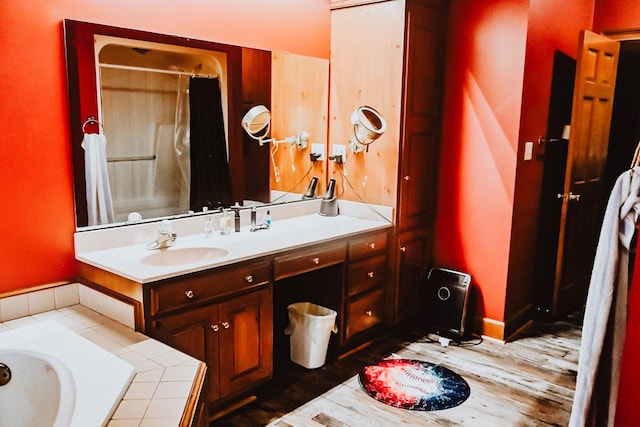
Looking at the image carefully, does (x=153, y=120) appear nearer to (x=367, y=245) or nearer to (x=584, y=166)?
(x=367, y=245)

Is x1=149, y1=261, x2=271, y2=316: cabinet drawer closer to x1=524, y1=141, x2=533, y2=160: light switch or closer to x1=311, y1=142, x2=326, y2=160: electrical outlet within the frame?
x1=311, y1=142, x2=326, y2=160: electrical outlet

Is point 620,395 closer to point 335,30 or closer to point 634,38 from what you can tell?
point 335,30

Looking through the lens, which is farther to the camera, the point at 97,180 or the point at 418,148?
the point at 418,148

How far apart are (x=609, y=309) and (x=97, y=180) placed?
2116 mm

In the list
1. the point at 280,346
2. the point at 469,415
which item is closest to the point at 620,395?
the point at 469,415

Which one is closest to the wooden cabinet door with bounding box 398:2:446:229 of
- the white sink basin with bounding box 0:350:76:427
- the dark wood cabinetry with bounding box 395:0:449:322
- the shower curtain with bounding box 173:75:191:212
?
the dark wood cabinetry with bounding box 395:0:449:322

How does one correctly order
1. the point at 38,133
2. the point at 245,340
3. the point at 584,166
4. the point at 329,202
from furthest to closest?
the point at 584,166 < the point at 329,202 < the point at 245,340 < the point at 38,133

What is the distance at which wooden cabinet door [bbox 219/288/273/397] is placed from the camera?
2.34 m

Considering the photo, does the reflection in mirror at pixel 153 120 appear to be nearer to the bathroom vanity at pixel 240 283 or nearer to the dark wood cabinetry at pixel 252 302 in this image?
the bathroom vanity at pixel 240 283

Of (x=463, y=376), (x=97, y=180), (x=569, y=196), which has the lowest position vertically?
(x=463, y=376)

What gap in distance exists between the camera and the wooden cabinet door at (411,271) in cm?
341

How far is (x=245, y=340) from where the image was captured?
95.7 inches

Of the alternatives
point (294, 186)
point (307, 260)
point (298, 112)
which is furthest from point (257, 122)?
point (307, 260)

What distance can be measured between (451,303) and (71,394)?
2.50m
